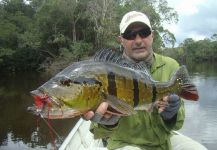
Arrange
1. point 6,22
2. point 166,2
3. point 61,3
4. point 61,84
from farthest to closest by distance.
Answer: point 6,22 < point 166,2 < point 61,3 < point 61,84

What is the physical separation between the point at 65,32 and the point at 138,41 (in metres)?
44.3

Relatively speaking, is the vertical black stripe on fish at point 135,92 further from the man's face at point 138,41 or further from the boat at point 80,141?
the boat at point 80,141

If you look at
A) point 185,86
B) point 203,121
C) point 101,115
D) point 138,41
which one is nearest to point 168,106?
point 185,86

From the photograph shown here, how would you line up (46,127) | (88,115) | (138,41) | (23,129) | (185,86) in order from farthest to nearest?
(46,127) < (23,129) < (138,41) < (185,86) < (88,115)

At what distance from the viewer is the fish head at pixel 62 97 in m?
2.84

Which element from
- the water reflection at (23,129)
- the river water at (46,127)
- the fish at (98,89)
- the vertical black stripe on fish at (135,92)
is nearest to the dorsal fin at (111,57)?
the fish at (98,89)

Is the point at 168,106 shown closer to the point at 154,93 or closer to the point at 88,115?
the point at 154,93

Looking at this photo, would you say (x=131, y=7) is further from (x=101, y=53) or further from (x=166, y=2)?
(x=101, y=53)

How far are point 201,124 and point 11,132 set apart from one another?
24.7ft

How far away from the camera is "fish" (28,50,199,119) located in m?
2.86

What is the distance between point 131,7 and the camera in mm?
46375

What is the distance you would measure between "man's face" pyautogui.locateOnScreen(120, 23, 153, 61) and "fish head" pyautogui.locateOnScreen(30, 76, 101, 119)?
66.3 inches

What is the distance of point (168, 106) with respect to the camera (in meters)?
4.14

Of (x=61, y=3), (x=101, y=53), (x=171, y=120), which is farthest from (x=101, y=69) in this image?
(x=61, y=3)
